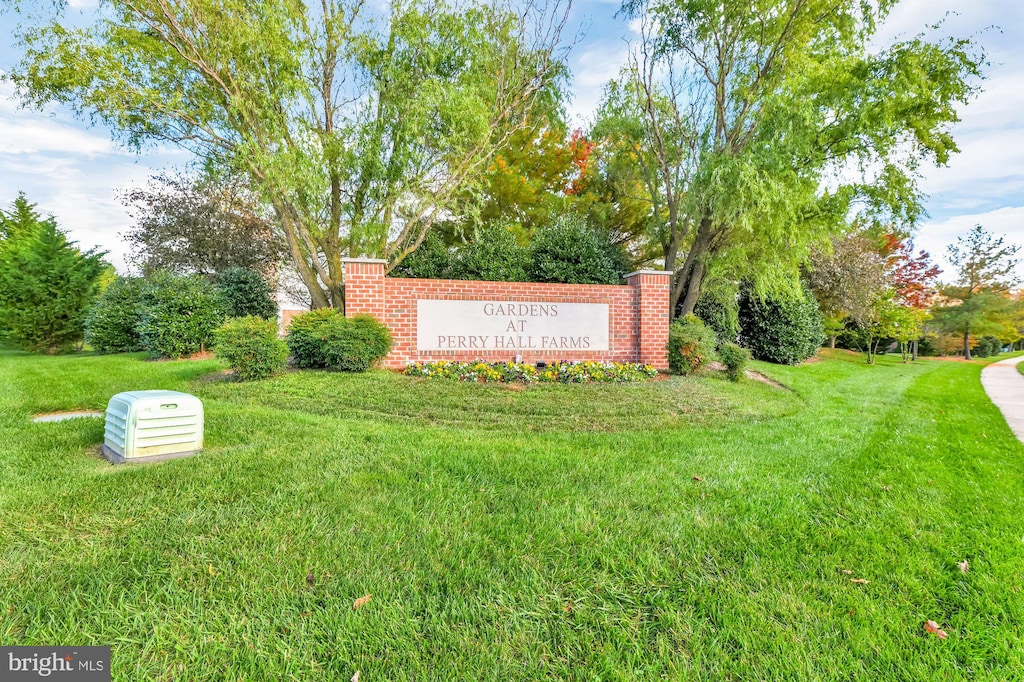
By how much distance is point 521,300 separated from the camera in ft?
27.5

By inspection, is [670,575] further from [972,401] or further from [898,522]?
[972,401]

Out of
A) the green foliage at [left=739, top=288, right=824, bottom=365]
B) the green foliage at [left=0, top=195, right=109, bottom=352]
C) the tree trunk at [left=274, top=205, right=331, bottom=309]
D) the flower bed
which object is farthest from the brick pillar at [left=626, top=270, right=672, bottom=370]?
the green foliage at [left=0, top=195, right=109, bottom=352]

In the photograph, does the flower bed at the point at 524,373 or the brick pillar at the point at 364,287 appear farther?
the brick pillar at the point at 364,287

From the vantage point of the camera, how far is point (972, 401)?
736 cm

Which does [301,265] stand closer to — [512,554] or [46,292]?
[46,292]

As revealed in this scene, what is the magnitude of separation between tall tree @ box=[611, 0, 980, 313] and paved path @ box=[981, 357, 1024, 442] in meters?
3.80

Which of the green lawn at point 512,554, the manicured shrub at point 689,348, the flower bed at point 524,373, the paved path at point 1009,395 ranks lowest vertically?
the paved path at point 1009,395

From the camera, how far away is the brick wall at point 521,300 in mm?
7750

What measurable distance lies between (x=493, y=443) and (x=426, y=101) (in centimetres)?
806

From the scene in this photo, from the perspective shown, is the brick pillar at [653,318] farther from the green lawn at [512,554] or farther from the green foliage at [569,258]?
the green lawn at [512,554]

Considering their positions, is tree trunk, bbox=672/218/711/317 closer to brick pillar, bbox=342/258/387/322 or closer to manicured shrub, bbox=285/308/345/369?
Result: brick pillar, bbox=342/258/387/322

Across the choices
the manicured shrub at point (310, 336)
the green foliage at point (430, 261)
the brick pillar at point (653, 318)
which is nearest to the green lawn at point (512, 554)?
the manicured shrub at point (310, 336)

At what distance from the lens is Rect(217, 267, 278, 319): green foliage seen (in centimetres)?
1195

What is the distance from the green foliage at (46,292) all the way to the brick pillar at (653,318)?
1373cm
